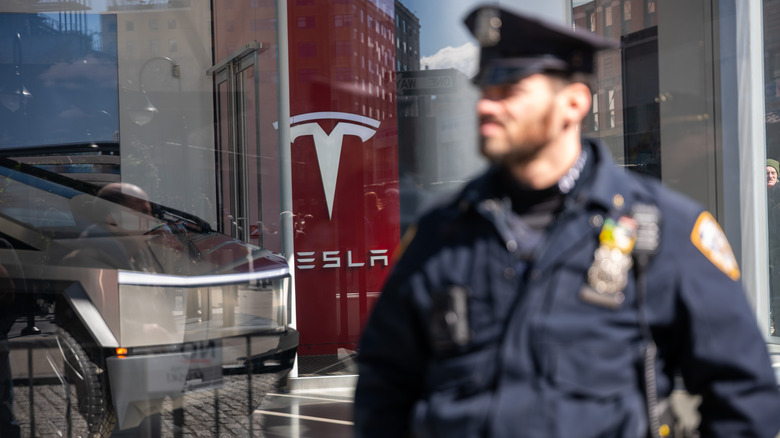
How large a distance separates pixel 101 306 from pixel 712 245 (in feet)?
10.2

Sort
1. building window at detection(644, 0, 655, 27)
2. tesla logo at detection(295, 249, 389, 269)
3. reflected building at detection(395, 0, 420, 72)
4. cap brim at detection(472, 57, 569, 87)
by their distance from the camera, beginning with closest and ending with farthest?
cap brim at detection(472, 57, 569, 87)
building window at detection(644, 0, 655, 27)
reflected building at detection(395, 0, 420, 72)
tesla logo at detection(295, 249, 389, 269)

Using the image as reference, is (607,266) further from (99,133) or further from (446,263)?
(99,133)

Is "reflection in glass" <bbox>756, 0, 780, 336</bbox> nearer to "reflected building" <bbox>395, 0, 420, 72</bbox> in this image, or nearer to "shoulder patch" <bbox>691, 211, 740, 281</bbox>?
"reflected building" <bbox>395, 0, 420, 72</bbox>

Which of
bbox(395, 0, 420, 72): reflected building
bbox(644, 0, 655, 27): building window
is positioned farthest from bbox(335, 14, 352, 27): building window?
bbox(644, 0, 655, 27): building window

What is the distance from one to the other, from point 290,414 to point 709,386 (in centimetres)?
405

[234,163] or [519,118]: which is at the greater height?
[234,163]

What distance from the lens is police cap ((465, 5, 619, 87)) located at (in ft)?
4.89

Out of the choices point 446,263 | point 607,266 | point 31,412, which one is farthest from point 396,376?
point 31,412

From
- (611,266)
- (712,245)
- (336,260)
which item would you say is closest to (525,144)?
(611,266)

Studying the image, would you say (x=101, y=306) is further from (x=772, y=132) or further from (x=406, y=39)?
(x=772, y=132)

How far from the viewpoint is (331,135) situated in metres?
5.74

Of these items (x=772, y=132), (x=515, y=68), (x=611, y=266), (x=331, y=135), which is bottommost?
(x=611, y=266)

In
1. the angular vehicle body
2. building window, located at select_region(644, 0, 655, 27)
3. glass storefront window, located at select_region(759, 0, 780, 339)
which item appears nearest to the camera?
the angular vehicle body

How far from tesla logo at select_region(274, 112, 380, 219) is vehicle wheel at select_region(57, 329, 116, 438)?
90.6 inches
